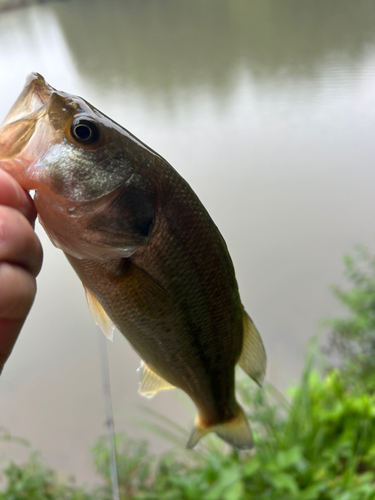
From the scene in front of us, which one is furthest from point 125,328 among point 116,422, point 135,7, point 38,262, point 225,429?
point 135,7

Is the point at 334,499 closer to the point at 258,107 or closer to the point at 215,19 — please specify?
the point at 258,107

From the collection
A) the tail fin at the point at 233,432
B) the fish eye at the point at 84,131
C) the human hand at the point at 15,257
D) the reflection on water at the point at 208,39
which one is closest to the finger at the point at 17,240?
the human hand at the point at 15,257

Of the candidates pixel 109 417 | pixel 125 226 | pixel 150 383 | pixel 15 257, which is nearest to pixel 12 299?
pixel 15 257

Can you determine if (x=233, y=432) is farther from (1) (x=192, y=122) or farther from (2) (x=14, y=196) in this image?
(1) (x=192, y=122)

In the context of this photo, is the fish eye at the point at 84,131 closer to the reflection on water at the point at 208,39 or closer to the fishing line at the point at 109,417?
the fishing line at the point at 109,417

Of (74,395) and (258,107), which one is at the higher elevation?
(258,107)

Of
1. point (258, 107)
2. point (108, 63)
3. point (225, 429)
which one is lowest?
point (225, 429)
